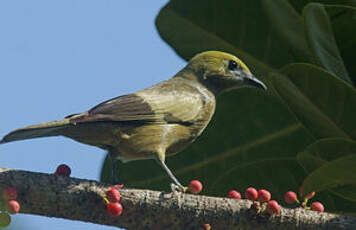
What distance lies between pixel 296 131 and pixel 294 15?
2.94 ft

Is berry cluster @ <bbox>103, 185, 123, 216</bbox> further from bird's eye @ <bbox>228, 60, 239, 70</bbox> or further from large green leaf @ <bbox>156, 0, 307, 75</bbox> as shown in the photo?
bird's eye @ <bbox>228, 60, 239, 70</bbox>

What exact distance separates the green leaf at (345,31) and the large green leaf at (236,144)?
2.76ft

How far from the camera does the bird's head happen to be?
162 inches

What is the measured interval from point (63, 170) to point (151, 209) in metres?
0.49

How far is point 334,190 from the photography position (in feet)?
8.82

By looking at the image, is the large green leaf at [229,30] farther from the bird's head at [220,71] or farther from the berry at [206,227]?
the berry at [206,227]

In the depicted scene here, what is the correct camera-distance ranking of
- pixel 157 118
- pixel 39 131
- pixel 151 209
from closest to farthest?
pixel 151 209 < pixel 39 131 < pixel 157 118

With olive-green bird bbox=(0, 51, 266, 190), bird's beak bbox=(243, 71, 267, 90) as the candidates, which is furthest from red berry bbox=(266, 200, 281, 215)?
bird's beak bbox=(243, 71, 267, 90)

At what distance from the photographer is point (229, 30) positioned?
3713mm

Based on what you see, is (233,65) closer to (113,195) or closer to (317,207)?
(317,207)

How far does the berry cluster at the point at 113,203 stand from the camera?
240 cm

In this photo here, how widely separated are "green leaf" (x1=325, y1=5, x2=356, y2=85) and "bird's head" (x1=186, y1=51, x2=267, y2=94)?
1.04m

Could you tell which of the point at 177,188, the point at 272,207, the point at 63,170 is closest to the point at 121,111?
the point at 177,188

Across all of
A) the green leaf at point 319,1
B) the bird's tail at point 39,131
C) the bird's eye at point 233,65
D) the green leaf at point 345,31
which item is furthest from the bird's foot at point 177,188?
the bird's eye at point 233,65
